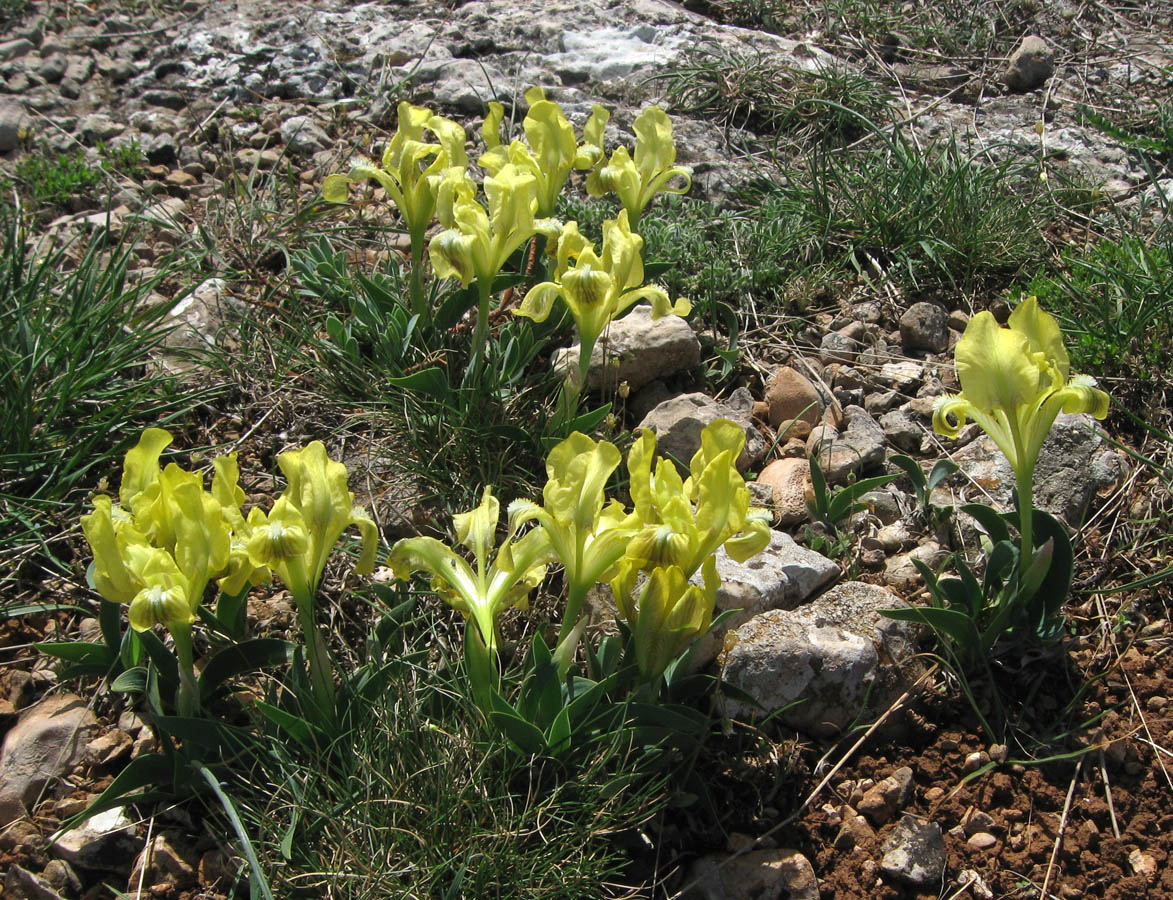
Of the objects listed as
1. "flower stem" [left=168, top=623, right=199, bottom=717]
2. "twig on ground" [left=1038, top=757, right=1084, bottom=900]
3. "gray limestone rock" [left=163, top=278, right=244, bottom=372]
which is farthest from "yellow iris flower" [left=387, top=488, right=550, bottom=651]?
"gray limestone rock" [left=163, top=278, right=244, bottom=372]

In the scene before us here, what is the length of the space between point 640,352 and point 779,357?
1.56ft

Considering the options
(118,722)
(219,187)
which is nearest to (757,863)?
(118,722)

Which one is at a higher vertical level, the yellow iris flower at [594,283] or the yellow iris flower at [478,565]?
the yellow iris flower at [594,283]

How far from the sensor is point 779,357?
3.10 metres

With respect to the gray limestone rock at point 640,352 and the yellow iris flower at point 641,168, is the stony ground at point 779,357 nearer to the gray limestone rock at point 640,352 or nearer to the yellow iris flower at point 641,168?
the gray limestone rock at point 640,352

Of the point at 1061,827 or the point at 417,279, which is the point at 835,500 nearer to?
the point at 1061,827

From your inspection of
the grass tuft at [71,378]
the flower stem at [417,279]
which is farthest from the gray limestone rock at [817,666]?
the grass tuft at [71,378]

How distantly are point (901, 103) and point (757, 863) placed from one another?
319 cm

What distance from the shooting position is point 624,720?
178 cm

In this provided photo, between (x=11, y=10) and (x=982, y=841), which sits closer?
(x=982, y=841)

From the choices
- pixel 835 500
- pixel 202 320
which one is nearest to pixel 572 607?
pixel 835 500

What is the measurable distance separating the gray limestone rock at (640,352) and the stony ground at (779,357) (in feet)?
0.30

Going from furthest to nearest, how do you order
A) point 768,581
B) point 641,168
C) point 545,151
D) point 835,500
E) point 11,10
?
1. point 11,10
2. point 641,168
3. point 545,151
4. point 835,500
5. point 768,581

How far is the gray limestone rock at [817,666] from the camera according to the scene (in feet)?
6.90
